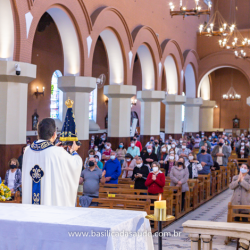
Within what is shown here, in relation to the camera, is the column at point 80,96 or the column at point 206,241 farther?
the column at point 80,96

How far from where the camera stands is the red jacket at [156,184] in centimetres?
877

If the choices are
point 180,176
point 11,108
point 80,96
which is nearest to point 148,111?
point 80,96

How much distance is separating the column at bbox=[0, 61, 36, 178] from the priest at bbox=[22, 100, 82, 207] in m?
6.08

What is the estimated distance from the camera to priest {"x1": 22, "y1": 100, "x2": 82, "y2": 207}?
433 centimetres

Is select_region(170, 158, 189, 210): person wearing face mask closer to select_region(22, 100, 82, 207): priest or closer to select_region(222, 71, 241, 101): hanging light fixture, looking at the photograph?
select_region(22, 100, 82, 207): priest

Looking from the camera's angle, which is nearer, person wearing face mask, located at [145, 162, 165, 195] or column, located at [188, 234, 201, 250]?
column, located at [188, 234, 201, 250]

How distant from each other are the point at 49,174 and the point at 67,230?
1.47 m

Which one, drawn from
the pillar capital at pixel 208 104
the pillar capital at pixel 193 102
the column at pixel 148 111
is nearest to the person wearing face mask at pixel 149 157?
the column at pixel 148 111

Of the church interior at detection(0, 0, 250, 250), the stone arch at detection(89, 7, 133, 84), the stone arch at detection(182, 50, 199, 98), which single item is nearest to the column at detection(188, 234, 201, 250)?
the church interior at detection(0, 0, 250, 250)

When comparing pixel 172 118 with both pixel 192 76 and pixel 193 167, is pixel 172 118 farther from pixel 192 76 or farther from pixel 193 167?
pixel 193 167

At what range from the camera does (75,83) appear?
13250 millimetres

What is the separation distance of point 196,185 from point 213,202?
132cm

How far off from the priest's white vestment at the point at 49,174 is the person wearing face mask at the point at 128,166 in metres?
7.20

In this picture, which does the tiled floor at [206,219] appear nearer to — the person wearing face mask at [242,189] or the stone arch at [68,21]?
the person wearing face mask at [242,189]
